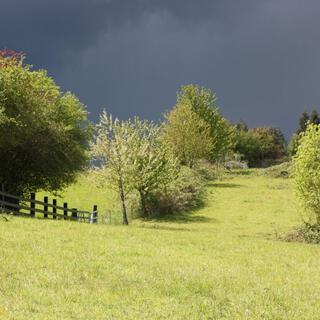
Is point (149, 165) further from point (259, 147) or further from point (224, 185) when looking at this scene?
point (259, 147)

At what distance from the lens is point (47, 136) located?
40562 mm

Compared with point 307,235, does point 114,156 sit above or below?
above

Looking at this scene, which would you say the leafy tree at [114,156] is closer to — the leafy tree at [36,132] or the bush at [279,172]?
the leafy tree at [36,132]

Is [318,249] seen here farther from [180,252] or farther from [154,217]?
[154,217]

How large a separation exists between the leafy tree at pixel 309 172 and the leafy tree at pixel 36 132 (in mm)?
17600

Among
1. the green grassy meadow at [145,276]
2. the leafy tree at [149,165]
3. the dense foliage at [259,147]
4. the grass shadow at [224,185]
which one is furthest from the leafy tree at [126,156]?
the dense foliage at [259,147]

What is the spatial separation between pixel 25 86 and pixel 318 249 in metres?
23.6

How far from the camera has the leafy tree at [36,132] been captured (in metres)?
37.6

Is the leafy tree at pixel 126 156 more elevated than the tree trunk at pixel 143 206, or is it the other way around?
the leafy tree at pixel 126 156

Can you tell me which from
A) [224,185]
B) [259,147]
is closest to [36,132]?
[224,185]

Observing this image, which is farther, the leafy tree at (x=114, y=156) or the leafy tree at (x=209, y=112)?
the leafy tree at (x=209, y=112)

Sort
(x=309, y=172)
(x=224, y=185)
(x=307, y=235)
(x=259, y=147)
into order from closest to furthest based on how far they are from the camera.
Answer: (x=309, y=172) → (x=307, y=235) → (x=224, y=185) → (x=259, y=147)

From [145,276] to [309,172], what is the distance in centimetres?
2400

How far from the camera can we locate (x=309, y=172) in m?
38.6
